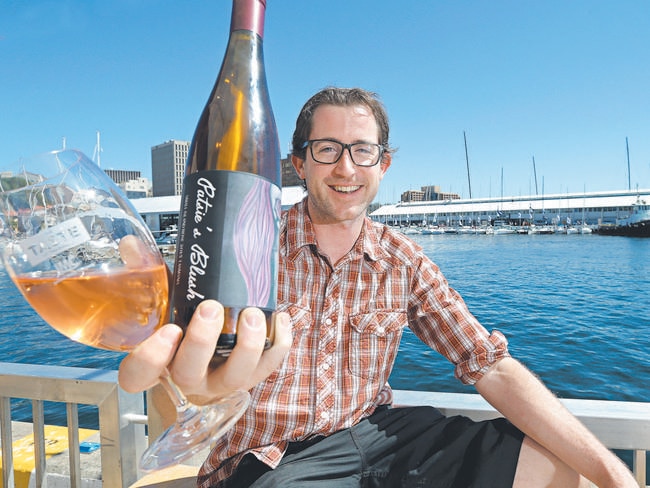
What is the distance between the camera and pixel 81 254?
631mm

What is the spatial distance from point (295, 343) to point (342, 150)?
643mm

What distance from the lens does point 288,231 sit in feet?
5.11

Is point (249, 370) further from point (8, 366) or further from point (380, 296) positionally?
point (8, 366)

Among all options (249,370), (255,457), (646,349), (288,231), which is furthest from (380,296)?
(646,349)

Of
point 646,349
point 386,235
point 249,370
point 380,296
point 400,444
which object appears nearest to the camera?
point 249,370

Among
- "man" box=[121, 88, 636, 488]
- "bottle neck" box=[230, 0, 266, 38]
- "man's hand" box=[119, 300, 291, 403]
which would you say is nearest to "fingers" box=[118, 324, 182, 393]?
"man's hand" box=[119, 300, 291, 403]

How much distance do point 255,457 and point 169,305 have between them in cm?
78

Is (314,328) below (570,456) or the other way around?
the other way around

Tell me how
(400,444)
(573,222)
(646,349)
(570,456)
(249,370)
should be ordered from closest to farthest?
(249,370) < (570,456) < (400,444) < (646,349) < (573,222)

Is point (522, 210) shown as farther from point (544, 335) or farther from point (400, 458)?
point (400, 458)

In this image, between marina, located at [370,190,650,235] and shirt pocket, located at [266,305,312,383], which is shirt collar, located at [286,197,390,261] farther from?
marina, located at [370,190,650,235]

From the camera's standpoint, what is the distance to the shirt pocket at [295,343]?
1.35 m

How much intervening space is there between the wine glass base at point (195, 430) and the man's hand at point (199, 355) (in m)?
0.11

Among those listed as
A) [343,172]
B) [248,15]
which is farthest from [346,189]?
[248,15]
